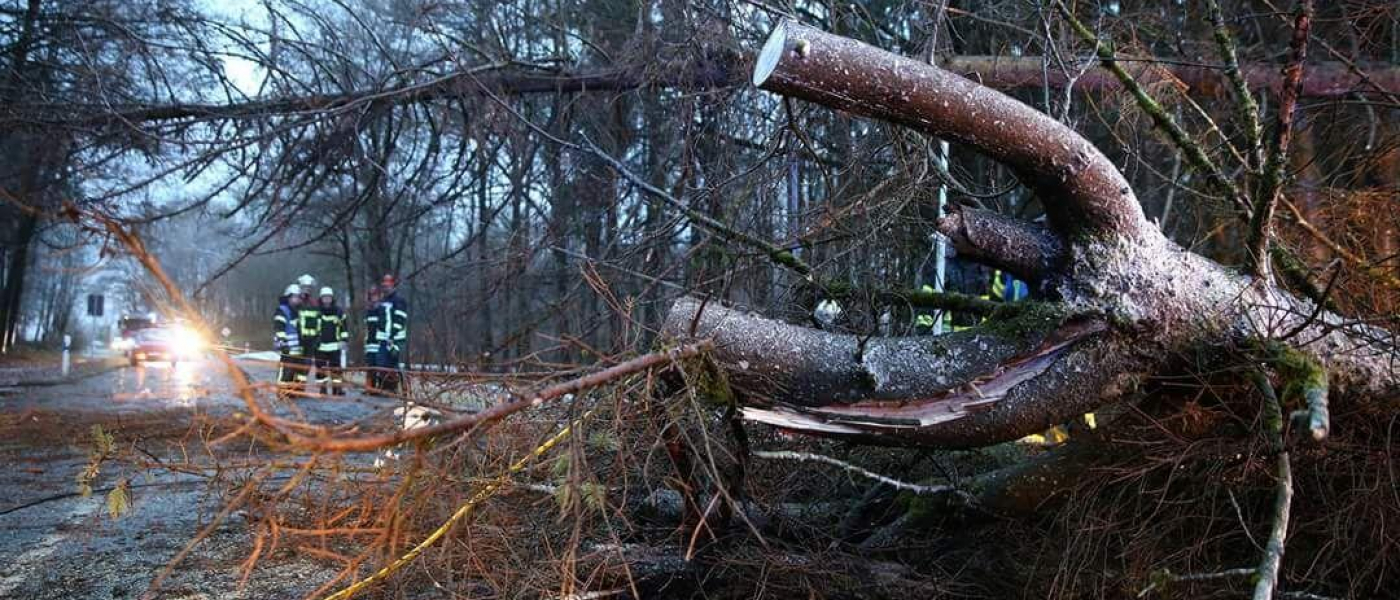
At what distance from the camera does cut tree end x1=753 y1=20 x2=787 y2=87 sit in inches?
105

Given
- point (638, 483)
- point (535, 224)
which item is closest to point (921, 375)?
point (638, 483)

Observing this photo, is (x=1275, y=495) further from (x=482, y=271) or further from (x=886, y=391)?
(x=482, y=271)

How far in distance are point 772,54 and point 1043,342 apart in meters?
1.28

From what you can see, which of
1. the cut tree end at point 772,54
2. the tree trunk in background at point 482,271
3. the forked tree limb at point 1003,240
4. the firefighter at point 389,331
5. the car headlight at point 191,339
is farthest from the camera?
the firefighter at point 389,331

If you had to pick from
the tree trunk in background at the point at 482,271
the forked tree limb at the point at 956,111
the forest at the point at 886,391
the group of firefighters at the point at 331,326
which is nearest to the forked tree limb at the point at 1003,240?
the forest at the point at 886,391

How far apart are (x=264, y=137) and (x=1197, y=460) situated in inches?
235

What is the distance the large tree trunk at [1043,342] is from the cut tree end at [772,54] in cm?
3

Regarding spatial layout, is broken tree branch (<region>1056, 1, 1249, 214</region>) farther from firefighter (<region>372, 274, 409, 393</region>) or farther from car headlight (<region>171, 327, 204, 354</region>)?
firefighter (<region>372, 274, 409, 393</region>)

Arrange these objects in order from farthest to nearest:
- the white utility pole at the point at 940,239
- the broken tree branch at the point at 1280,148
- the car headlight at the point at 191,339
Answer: the white utility pole at the point at 940,239
the broken tree branch at the point at 1280,148
the car headlight at the point at 191,339

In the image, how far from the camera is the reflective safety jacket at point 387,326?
34.3 ft

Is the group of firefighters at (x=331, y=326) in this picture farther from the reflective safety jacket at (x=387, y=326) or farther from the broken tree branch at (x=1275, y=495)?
the broken tree branch at (x=1275, y=495)

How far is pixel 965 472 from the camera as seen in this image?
4180 millimetres

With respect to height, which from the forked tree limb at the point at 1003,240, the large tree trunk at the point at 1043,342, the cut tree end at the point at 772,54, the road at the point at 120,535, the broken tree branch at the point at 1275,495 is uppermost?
the cut tree end at the point at 772,54

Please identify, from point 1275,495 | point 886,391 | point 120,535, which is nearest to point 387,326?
point 120,535
